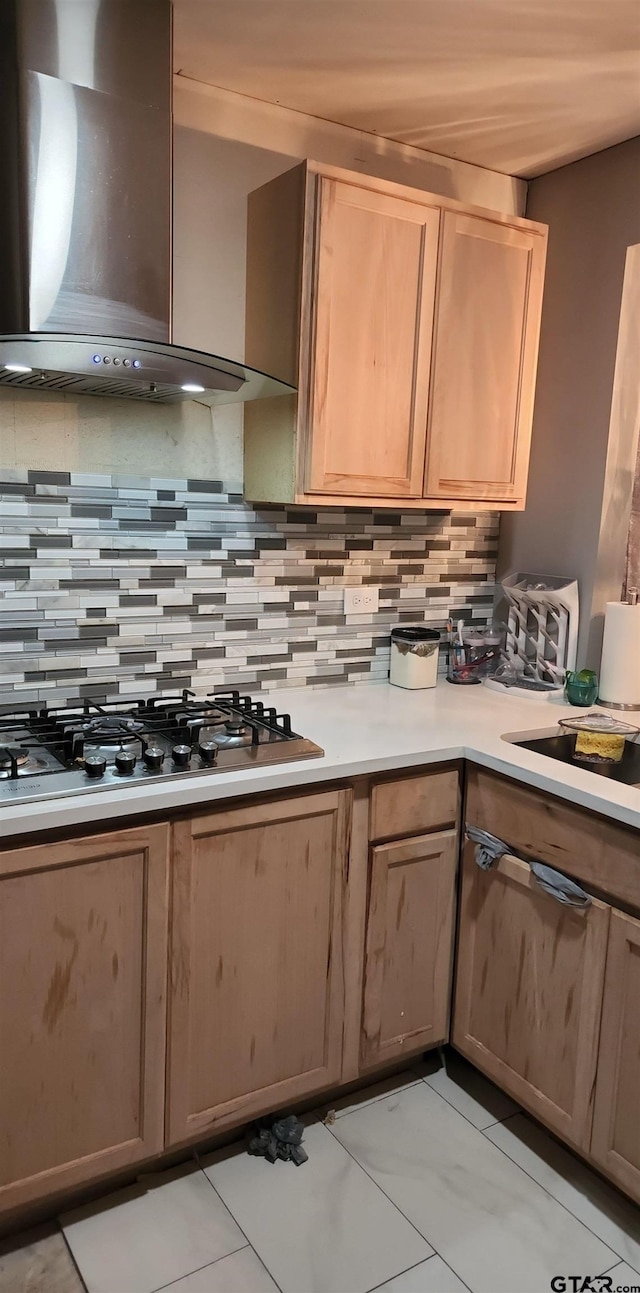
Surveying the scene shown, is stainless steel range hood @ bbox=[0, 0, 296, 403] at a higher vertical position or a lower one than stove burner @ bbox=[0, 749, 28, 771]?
higher

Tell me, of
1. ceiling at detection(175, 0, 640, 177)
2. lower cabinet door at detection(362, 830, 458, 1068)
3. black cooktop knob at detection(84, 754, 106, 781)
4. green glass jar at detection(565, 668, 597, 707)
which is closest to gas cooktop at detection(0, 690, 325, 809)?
black cooktop knob at detection(84, 754, 106, 781)

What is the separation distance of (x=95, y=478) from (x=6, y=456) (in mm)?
203

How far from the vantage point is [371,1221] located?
5.84ft

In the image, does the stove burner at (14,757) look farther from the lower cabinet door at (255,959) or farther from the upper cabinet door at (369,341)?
the upper cabinet door at (369,341)

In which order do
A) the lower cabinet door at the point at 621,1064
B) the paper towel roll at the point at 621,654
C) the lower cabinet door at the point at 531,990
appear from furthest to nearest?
the paper towel roll at the point at 621,654
the lower cabinet door at the point at 531,990
the lower cabinet door at the point at 621,1064

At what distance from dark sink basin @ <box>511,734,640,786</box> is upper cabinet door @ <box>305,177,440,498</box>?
71 centimetres

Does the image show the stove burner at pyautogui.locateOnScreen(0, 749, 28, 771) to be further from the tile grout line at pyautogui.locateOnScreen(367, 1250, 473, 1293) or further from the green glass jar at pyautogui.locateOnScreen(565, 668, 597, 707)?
the green glass jar at pyautogui.locateOnScreen(565, 668, 597, 707)

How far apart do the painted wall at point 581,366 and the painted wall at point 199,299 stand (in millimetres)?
676

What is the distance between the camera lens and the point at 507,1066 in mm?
2012

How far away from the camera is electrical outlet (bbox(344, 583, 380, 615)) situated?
2500 millimetres

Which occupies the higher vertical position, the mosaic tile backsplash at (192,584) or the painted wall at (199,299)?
the painted wall at (199,299)

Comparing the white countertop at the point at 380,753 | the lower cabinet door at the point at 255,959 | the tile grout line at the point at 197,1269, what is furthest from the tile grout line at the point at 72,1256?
the white countertop at the point at 380,753

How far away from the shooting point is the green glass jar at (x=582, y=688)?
2418mm

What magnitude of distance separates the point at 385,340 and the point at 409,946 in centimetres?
145
